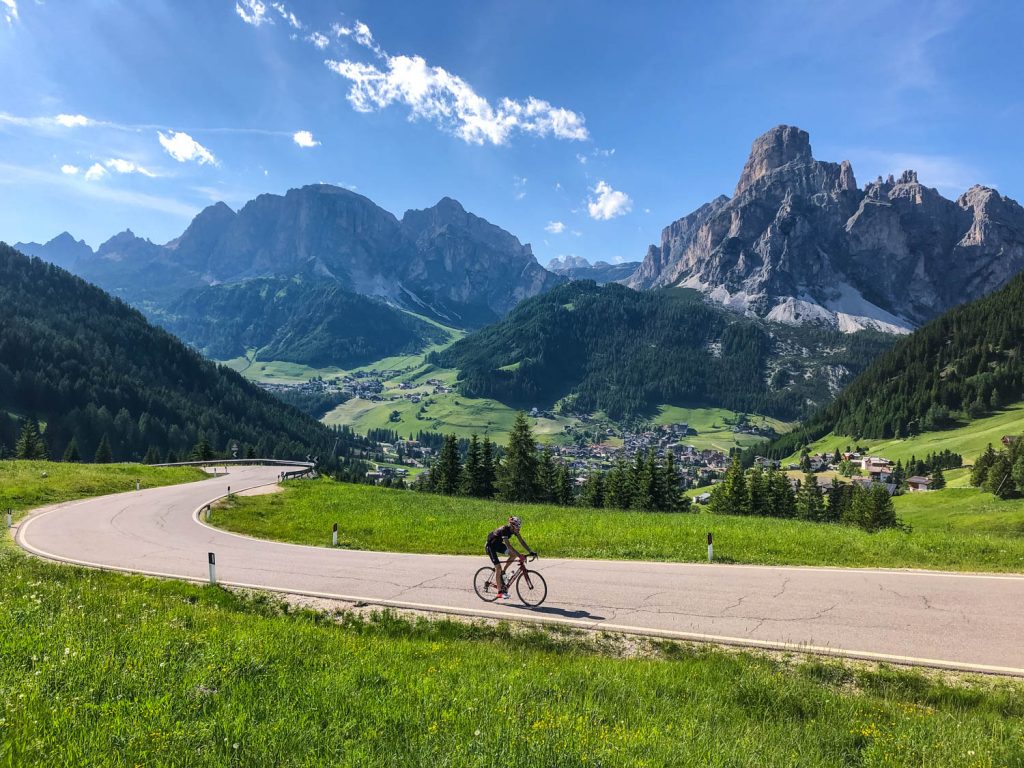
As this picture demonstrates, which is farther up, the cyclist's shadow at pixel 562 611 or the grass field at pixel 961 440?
the grass field at pixel 961 440

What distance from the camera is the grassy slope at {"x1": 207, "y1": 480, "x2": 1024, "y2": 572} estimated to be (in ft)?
66.0

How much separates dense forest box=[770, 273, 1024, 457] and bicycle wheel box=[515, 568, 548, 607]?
19139cm

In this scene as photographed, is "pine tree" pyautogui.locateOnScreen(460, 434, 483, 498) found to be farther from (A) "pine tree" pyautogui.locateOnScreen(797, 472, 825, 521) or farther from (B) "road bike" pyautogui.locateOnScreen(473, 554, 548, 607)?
A: (B) "road bike" pyautogui.locateOnScreen(473, 554, 548, 607)

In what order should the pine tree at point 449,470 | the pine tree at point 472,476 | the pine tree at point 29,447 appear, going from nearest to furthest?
the pine tree at point 472,476
the pine tree at point 449,470
the pine tree at point 29,447

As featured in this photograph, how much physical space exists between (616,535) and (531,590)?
33.3 feet

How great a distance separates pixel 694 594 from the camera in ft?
52.0

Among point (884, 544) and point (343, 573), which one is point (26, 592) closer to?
point (343, 573)

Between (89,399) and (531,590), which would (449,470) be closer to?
(531,590)

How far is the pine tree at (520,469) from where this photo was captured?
62500mm

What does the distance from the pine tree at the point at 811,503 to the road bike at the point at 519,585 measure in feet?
231

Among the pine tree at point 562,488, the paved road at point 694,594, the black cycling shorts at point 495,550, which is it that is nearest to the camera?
the paved road at point 694,594

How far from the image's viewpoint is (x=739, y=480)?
6488 centimetres

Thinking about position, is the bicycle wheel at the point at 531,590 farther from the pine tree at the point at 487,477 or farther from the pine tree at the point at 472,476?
the pine tree at the point at 472,476

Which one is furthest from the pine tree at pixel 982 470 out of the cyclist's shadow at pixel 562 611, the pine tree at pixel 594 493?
the cyclist's shadow at pixel 562 611
